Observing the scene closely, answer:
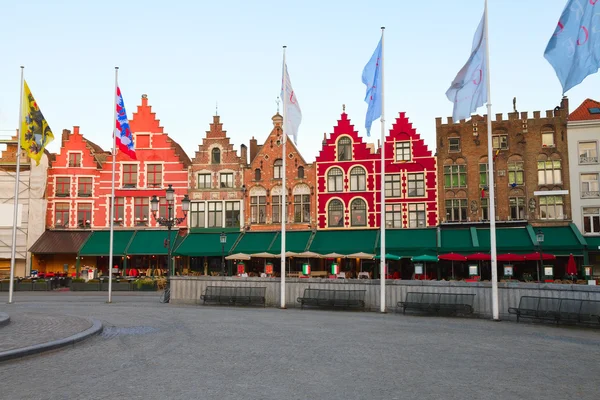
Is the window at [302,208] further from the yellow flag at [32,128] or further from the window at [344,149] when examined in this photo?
the yellow flag at [32,128]

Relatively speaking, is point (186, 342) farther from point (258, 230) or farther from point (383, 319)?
point (258, 230)

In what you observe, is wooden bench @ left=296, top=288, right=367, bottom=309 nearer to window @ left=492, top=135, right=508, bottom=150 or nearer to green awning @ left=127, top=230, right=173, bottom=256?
green awning @ left=127, top=230, right=173, bottom=256

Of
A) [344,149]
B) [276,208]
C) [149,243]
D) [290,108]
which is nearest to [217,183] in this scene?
[276,208]

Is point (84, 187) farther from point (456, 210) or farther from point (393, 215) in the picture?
point (456, 210)

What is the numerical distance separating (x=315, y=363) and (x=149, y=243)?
3654 centimetres

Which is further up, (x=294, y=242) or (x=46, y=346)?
(x=294, y=242)

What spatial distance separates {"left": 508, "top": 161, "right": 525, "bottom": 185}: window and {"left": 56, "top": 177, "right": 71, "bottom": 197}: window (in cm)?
3409

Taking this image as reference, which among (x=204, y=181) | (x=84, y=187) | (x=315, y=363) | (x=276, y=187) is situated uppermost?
(x=204, y=181)

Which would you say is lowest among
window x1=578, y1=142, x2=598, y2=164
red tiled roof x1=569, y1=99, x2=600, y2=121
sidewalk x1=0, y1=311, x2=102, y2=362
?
sidewalk x1=0, y1=311, x2=102, y2=362

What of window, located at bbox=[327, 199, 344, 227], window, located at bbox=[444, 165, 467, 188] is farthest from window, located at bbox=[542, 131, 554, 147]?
window, located at bbox=[327, 199, 344, 227]

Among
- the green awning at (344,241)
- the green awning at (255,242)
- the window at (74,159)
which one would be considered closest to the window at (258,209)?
the green awning at (255,242)

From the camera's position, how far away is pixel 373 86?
23062mm

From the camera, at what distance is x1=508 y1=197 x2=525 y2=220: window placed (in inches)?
1647

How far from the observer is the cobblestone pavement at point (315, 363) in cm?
A: 842
